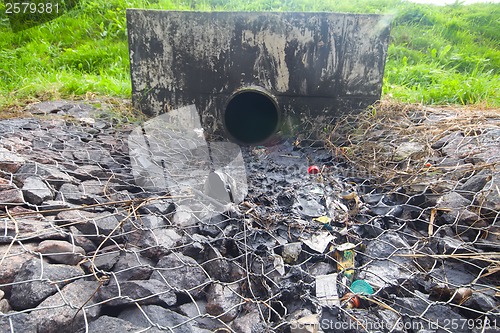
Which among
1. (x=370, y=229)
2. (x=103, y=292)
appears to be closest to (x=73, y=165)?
(x=103, y=292)

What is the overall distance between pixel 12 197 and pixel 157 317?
114 cm

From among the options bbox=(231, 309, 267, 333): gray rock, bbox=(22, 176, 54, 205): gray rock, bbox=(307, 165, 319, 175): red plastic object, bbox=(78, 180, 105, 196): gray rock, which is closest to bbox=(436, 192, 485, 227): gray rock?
bbox=(307, 165, 319, 175): red plastic object

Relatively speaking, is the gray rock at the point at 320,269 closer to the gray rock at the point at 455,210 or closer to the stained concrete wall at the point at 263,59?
the gray rock at the point at 455,210

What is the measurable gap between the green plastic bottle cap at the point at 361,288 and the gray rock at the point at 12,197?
5.75ft

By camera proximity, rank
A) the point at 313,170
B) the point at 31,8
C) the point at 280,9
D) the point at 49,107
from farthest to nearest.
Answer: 1. the point at 31,8
2. the point at 280,9
3. the point at 49,107
4. the point at 313,170

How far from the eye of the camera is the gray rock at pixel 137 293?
1.40m

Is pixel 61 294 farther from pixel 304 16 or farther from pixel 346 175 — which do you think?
pixel 304 16

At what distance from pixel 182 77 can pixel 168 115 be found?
427 millimetres

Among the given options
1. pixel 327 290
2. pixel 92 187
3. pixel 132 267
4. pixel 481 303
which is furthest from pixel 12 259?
pixel 481 303

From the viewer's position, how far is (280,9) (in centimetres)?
627

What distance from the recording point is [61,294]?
130cm

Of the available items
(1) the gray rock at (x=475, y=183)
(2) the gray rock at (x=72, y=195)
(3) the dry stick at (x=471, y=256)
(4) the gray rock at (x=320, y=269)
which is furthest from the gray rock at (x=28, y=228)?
(1) the gray rock at (x=475, y=183)

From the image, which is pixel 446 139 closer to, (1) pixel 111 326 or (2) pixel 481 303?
(2) pixel 481 303

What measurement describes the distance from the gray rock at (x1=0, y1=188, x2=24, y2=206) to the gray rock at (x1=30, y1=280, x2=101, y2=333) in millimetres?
754
